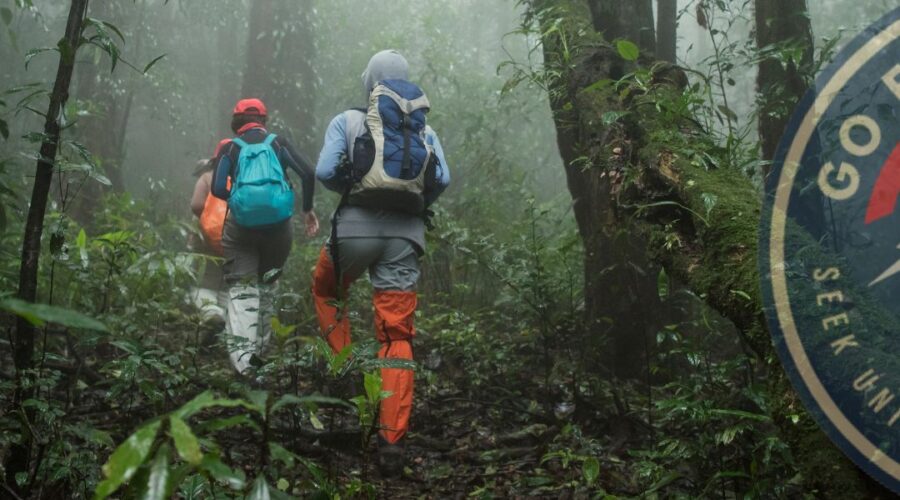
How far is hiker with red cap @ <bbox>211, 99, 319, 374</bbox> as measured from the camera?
196 inches

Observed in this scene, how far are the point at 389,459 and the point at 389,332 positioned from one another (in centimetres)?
66

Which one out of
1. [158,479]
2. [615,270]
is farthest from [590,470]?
[615,270]

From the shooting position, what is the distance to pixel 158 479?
1271 millimetres

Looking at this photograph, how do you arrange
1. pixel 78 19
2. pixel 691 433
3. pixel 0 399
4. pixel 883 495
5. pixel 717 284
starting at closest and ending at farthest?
pixel 883 495
pixel 78 19
pixel 717 284
pixel 0 399
pixel 691 433

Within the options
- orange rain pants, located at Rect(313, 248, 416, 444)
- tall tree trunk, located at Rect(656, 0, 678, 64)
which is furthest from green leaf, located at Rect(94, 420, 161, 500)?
tall tree trunk, located at Rect(656, 0, 678, 64)

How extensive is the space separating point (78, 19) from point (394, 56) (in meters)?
2.02

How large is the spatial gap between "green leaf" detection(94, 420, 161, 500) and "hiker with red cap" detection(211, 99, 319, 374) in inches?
138

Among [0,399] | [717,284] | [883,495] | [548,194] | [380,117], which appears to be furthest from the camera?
[548,194]

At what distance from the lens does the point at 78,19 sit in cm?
236

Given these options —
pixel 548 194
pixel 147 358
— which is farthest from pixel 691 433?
pixel 548 194

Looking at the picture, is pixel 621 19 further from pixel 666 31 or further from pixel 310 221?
pixel 310 221

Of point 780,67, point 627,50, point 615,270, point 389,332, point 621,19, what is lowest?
point 389,332

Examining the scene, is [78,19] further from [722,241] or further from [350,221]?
[722,241]

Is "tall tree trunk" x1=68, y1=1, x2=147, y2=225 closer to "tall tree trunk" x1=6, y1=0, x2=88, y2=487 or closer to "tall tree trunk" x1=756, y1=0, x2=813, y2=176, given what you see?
"tall tree trunk" x1=6, y1=0, x2=88, y2=487
